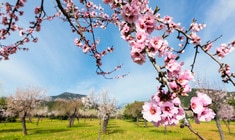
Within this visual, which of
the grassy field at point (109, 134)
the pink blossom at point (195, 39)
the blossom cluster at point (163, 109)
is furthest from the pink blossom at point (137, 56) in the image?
the grassy field at point (109, 134)

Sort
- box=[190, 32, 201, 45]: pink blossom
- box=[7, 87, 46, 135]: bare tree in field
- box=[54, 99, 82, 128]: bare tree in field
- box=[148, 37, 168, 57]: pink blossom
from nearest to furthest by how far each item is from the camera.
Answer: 1. box=[148, 37, 168, 57]: pink blossom
2. box=[190, 32, 201, 45]: pink blossom
3. box=[7, 87, 46, 135]: bare tree in field
4. box=[54, 99, 82, 128]: bare tree in field

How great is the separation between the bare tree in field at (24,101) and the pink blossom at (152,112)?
3297 centimetres

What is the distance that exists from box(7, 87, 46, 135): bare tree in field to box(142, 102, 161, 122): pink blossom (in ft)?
108

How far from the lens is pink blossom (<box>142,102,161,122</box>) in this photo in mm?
1691

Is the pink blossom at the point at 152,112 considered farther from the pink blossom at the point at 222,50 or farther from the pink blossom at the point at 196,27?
the pink blossom at the point at 196,27

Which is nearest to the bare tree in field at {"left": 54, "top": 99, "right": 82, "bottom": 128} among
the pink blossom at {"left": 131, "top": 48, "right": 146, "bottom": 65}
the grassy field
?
the grassy field

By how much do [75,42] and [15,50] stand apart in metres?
2.75

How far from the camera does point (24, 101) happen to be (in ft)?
108

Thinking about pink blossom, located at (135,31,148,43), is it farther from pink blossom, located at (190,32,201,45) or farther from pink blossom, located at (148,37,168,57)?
pink blossom, located at (190,32,201,45)

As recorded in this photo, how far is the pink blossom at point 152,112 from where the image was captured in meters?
1.69

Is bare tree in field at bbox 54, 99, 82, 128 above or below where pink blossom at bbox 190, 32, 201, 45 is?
above

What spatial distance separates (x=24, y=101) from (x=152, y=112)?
34.0 metres

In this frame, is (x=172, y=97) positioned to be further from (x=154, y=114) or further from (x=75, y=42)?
(x=75, y=42)

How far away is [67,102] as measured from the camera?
52188 millimetres
